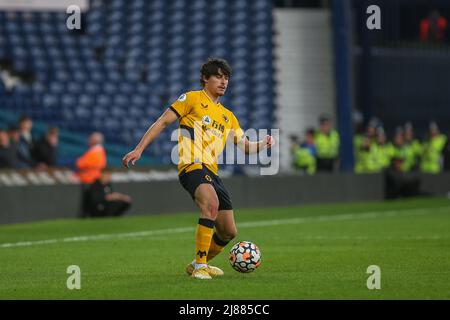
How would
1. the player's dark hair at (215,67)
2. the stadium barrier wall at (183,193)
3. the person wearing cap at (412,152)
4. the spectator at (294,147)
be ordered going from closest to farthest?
the player's dark hair at (215,67)
the stadium barrier wall at (183,193)
the spectator at (294,147)
the person wearing cap at (412,152)

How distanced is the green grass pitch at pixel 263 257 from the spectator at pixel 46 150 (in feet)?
6.60

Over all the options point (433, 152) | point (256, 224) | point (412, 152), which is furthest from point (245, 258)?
point (412, 152)

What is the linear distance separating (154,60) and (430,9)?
10.8 metres

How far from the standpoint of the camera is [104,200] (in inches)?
856

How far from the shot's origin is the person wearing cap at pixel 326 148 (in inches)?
1128

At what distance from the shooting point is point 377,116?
36.4 metres

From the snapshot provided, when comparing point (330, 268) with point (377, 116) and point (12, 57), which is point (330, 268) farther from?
point (377, 116)

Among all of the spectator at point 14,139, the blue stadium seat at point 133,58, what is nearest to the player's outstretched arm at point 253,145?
the spectator at point 14,139

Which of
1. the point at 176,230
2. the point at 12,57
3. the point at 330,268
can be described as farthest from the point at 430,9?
the point at 330,268

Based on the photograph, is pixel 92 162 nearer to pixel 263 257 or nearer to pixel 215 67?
pixel 263 257

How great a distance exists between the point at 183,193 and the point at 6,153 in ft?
13.7

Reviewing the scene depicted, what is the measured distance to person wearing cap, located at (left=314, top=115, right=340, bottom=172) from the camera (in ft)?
94.0

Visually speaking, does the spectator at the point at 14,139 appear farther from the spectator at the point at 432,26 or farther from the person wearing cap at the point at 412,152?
the spectator at the point at 432,26

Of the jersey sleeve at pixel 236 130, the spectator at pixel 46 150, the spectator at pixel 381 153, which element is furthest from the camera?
the spectator at pixel 381 153
